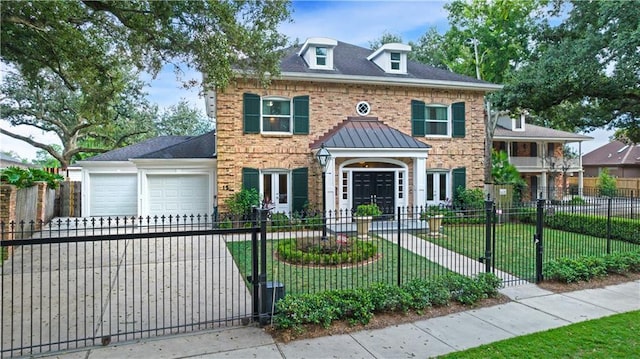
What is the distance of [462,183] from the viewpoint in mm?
17078

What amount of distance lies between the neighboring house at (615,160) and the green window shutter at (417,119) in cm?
2817

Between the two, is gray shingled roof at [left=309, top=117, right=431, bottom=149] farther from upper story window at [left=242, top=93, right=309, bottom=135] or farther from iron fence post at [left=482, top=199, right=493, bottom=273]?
iron fence post at [left=482, top=199, right=493, bottom=273]

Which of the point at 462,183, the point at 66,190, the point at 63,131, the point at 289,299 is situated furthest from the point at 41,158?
the point at 289,299

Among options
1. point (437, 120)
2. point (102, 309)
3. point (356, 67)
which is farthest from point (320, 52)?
point (102, 309)

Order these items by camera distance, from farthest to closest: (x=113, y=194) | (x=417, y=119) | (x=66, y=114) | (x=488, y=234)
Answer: (x=66, y=114)
(x=113, y=194)
(x=417, y=119)
(x=488, y=234)

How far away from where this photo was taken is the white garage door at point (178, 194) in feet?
52.4

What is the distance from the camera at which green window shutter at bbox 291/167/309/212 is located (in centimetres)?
1529

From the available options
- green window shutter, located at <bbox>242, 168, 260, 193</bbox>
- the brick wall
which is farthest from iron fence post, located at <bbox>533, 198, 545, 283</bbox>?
green window shutter, located at <bbox>242, 168, 260, 193</bbox>

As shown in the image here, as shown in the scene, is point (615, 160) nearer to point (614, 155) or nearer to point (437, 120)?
point (614, 155)

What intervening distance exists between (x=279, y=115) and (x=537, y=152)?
2026cm

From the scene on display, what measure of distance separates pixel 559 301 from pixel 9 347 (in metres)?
8.02

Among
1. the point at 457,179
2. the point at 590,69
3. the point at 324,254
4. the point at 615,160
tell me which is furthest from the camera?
the point at 615,160

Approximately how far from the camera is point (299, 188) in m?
15.3

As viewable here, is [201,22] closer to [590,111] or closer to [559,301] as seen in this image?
[559,301]
